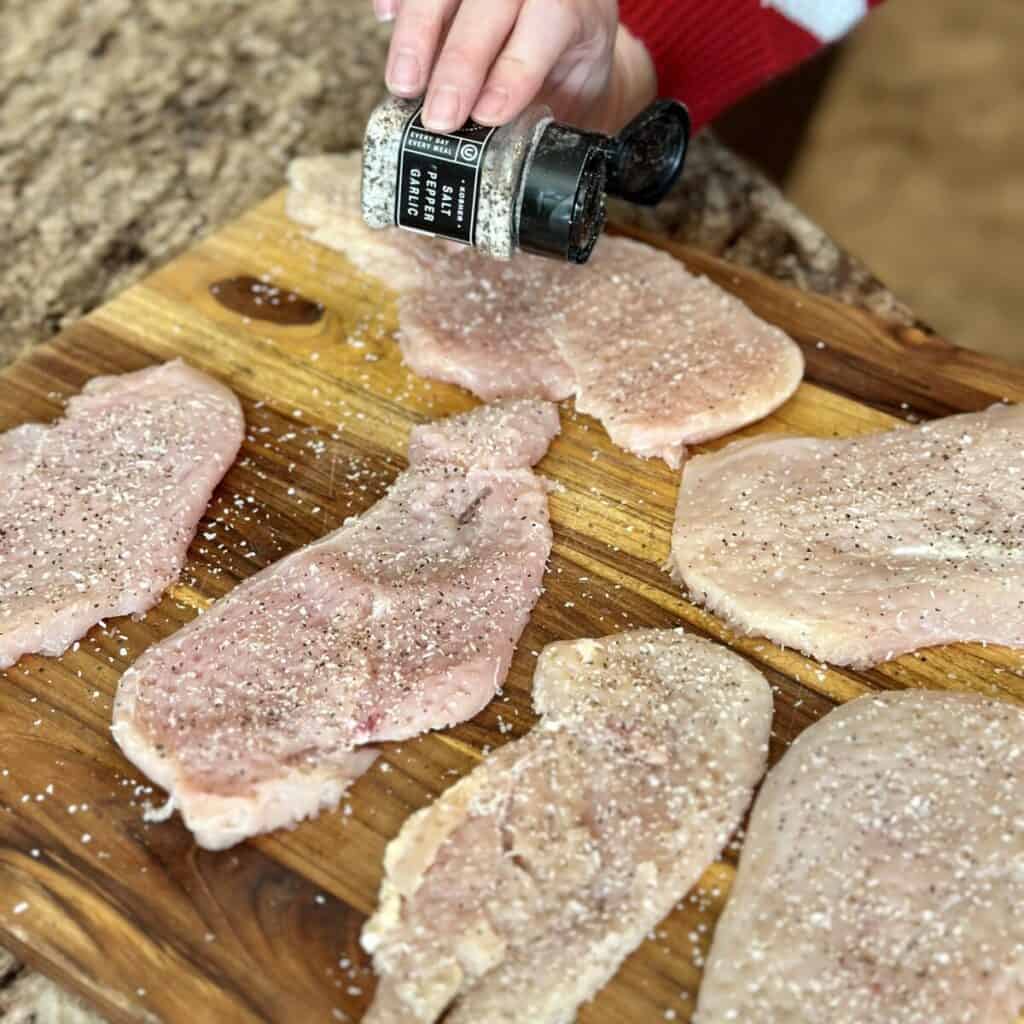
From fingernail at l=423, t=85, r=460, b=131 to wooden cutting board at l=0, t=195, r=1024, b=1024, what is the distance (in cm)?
43

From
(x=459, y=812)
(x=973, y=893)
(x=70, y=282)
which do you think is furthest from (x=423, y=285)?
(x=973, y=893)

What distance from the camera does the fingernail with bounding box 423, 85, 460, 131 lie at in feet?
5.70

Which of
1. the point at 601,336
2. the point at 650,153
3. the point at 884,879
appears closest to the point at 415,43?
the point at 650,153

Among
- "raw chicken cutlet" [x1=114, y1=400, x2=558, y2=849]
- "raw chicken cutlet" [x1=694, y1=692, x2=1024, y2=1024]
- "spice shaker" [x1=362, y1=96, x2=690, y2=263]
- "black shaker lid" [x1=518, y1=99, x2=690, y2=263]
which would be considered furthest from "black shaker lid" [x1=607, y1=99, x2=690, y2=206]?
"raw chicken cutlet" [x1=694, y1=692, x2=1024, y2=1024]

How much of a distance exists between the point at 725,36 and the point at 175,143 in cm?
115

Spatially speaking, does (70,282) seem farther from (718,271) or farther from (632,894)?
(632,894)

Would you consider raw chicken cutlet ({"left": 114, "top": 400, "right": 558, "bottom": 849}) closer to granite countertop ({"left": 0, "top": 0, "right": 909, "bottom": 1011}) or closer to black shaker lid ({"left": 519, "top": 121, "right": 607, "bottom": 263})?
black shaker lid ({"left": 519, "top": 121, "right": 607, "bottom": 263})

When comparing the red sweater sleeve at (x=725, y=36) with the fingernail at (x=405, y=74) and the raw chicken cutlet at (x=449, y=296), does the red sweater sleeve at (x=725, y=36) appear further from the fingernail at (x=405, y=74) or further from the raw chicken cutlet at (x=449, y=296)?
the fingernail at (x=405, y=74)

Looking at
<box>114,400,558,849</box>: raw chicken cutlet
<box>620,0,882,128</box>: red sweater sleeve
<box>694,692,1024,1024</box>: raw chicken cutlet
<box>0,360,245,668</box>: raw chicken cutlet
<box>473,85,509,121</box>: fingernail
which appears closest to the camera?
<box>694,692,1024,1024</box>: raw chicken cutlet

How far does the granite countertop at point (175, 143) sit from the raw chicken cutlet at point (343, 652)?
33.6 inches

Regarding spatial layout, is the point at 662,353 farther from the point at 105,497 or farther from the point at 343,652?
the point at 105,497

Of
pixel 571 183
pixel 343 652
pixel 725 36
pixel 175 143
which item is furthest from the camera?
pixel 175 143

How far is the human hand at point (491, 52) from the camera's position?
5.82 feet

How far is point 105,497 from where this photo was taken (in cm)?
178
